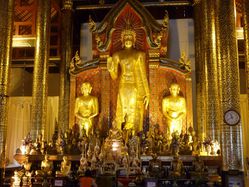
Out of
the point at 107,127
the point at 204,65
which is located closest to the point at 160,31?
the point at 204,65

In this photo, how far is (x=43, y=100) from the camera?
39.8ft

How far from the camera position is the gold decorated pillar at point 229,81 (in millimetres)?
8789

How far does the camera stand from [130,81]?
1314cm

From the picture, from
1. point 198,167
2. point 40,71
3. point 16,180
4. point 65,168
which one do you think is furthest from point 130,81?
point 16,180

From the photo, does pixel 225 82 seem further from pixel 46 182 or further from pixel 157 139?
pixel 46 182

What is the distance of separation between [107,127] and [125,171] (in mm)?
3852

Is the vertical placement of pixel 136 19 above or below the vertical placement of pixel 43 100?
above

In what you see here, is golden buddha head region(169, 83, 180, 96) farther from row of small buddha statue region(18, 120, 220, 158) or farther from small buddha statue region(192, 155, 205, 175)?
small buddha statue region(192, 155, 205, 175)

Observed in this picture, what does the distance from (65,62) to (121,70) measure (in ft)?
8.16

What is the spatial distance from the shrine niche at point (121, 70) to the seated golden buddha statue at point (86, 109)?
0.27 metres

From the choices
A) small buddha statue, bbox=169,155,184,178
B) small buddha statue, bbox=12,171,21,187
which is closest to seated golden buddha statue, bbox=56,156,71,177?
small buddha statue, bbox=12,171,21,187

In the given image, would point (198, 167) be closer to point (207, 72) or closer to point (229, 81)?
point (229, 81)

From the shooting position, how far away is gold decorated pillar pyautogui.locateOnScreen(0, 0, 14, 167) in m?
9.37

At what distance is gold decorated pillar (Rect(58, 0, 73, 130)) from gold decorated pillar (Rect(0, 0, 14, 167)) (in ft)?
14.1
